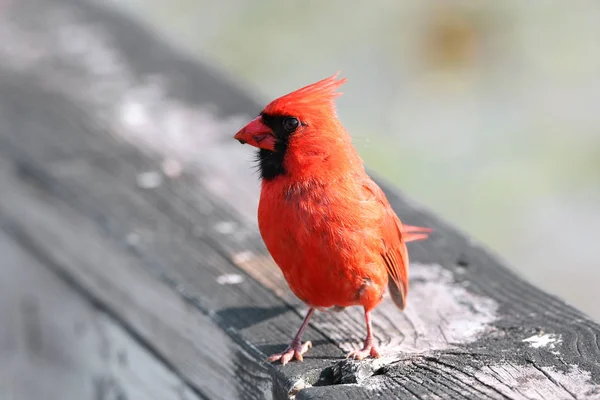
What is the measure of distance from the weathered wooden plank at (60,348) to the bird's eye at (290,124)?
25.4 inches

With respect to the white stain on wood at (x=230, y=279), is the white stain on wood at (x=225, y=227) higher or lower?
higher

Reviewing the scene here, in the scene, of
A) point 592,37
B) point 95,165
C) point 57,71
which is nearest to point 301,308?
point 95,165

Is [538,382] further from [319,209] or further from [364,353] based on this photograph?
[319,209]

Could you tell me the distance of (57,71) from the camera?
3.85 m

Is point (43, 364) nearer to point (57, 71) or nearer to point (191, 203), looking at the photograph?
point (191, 203)

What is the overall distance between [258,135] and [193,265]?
1.38 ft

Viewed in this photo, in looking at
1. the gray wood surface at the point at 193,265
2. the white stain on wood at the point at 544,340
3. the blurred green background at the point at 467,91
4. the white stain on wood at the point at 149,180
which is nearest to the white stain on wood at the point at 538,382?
the gray wood surface at the point at 193,265

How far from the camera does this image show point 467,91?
5.66 m

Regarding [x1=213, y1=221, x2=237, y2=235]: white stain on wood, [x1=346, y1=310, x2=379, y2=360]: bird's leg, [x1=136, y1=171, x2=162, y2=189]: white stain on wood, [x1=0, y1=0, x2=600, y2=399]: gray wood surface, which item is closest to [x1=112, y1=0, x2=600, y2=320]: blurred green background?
[x1=0, y1=0, x2=600, y2=399]: gray wood surface

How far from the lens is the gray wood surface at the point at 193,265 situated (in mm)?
2045

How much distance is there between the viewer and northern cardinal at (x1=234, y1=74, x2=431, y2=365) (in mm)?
2264

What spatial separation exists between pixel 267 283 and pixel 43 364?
917 millimetres

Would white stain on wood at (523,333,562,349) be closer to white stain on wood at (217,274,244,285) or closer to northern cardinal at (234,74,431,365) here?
northern cardinal at (234,74,431,365)

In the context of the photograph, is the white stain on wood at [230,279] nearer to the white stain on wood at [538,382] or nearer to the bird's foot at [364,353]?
the bird's foot at [364,353]
